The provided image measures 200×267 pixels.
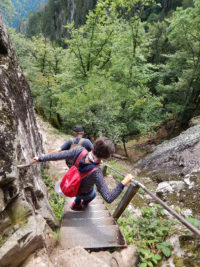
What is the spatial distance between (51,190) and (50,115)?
14.4 meters

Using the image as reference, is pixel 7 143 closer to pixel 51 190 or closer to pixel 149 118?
pixel 51 190

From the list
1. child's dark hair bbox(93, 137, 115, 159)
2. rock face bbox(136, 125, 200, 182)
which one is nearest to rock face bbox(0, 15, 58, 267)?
child's dark hair bbox(93, 137, 115, 159)

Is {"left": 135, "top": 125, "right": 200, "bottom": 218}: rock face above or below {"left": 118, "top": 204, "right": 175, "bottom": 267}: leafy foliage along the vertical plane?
below

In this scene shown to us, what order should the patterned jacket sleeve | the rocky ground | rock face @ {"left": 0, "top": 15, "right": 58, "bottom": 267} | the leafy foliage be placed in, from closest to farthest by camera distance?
rock face @ {"left": 0, "top": 15, "right": 58, "bottom": 267}, the rocky ground, the leafy foliage, the patterned jacket sleeve

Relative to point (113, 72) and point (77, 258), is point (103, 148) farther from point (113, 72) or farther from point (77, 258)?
point (113, 72)

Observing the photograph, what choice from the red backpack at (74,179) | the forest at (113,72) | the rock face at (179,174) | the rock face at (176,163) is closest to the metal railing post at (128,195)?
the red backpack at (74,179)

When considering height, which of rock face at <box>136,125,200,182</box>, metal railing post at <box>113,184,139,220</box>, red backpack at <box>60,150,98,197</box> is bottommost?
rock face at <box>136,125,200,182</box>

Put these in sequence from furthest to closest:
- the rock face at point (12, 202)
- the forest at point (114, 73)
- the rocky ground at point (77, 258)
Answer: the forest at point (114, 73), the rocky ground at point (77, 258), the rock face at point (12, 202)

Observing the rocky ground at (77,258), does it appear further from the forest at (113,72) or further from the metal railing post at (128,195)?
the forest at (113,72)

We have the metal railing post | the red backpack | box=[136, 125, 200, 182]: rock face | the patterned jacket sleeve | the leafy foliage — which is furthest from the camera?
box=[136, 125, 200, 182]: rock face

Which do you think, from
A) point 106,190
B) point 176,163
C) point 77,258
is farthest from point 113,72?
point 77,258

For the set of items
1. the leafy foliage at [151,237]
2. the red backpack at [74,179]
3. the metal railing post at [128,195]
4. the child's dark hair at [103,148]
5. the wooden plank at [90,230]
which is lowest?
the wooden plank at [90,230]

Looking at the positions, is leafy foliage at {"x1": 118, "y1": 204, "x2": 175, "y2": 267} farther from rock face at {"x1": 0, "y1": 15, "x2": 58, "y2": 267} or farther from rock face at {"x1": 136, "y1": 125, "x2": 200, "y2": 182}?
rock face at {"x1": 136, "y1": 125, "x2": 200, "y2": 182}

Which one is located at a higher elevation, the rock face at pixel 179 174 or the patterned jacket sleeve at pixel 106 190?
the patterned jacket sleeve at pixel 106 190
